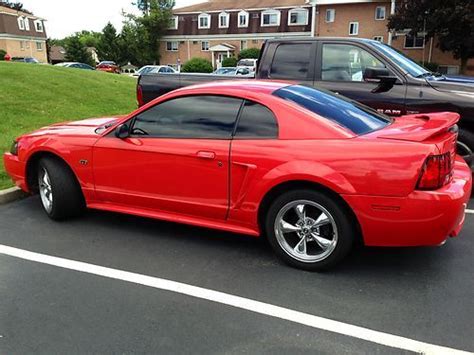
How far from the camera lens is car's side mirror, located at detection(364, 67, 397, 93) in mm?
5594

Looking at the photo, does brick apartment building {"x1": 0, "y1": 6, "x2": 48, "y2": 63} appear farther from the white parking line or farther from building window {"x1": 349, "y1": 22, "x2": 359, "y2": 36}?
the white parking line

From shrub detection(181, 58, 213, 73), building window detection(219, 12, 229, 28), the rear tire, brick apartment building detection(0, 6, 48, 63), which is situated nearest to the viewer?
the rear tire

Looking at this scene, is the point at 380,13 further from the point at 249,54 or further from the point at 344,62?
the point at 344,62

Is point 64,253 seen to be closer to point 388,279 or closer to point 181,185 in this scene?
point 181,185

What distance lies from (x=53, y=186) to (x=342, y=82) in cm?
374

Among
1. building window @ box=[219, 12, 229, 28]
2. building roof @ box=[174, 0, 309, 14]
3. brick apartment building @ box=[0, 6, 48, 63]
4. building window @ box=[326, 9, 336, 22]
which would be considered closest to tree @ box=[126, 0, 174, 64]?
building roof @ box=[174, 0, 309, 14]

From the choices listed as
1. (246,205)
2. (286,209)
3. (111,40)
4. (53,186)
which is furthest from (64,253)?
(111,40)

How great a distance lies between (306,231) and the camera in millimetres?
3637

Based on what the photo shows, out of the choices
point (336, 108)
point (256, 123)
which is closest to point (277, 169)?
point (256, 123)

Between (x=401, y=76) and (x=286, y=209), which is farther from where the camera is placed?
(x=401, y=76)

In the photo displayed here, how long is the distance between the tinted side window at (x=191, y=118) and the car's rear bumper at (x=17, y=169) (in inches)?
61.7

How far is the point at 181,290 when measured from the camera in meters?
3.43

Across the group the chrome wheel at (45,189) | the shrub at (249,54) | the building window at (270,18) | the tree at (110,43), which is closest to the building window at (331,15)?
the shrub at (249,54)

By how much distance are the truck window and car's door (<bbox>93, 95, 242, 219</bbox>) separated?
259 centimetres
